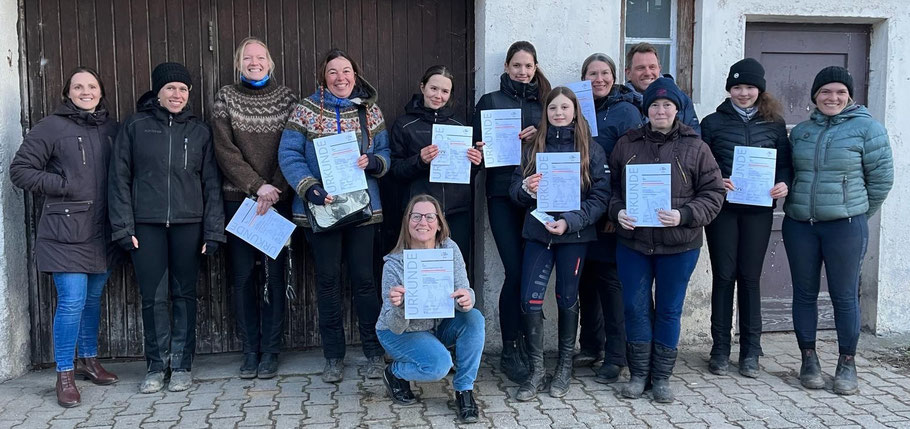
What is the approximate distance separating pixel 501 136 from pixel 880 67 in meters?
3.15

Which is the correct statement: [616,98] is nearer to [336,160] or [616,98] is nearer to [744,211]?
[744,211]

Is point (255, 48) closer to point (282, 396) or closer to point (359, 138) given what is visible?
point (359, 138)

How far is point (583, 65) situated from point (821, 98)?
4.82 ft

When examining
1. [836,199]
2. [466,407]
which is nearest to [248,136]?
A: [466,407]

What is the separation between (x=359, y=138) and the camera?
449 cm

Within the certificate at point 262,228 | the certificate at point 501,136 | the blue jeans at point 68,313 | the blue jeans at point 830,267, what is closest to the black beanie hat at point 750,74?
the blue jeans at point 830,267

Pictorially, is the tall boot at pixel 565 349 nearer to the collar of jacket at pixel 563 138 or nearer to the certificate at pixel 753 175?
the collar of jacket at pixel 563 138

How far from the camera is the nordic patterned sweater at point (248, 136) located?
4.43 meters

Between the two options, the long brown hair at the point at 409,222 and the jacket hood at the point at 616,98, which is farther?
the jacket hood at the point at 616,98

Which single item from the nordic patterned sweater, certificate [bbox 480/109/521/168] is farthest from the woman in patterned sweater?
certificate [bbox 480/109/521/168]

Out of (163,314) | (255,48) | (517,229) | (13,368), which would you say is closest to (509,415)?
(517,229)

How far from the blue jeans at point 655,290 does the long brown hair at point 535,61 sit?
1129 mm

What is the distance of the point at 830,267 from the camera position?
4.44 meters

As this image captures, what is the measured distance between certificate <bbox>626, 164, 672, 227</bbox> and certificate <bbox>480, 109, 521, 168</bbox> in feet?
2.39
